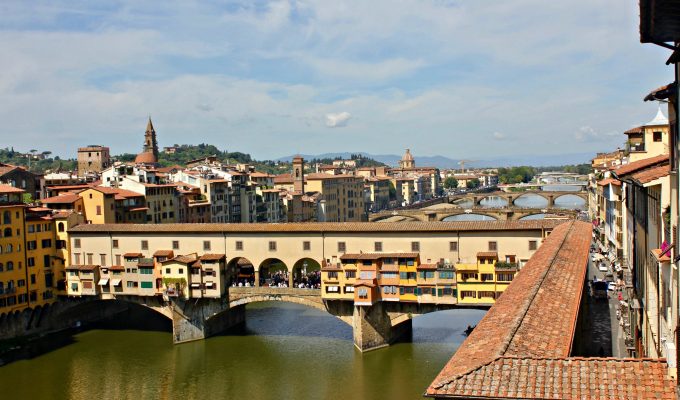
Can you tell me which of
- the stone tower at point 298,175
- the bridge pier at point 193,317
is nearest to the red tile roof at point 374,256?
the bridge pier at point 193,317

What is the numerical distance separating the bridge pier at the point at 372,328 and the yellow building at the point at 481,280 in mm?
3616

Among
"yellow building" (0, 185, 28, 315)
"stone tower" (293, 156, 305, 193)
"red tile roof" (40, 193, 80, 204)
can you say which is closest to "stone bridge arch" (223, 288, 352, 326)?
"yellow building" (0, 185, 28, 315)

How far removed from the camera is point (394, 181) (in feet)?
385

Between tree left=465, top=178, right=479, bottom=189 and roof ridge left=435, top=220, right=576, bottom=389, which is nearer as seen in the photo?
roof ridge left=435, top=220, right=576, bottom=389

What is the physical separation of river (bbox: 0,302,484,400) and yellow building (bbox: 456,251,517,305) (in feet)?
8.30

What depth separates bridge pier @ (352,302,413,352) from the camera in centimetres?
2988

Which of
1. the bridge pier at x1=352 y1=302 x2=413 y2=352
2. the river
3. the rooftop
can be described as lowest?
the river

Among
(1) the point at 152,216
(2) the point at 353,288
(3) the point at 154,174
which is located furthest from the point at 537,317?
(3) the point at 154,174

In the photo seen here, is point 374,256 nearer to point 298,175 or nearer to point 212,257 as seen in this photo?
point 212,257

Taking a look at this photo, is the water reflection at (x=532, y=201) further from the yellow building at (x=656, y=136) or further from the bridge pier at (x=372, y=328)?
the yellow building at (x=656, y=136)

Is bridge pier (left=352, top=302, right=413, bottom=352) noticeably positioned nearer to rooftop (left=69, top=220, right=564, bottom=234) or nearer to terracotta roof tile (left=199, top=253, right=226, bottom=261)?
rooftop (left=69, top=220, right=564, bottom=234)

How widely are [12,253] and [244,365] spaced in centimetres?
1404

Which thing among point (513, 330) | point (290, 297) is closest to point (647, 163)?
point (513, 330)

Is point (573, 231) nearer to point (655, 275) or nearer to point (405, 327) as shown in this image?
point (405, 327)
